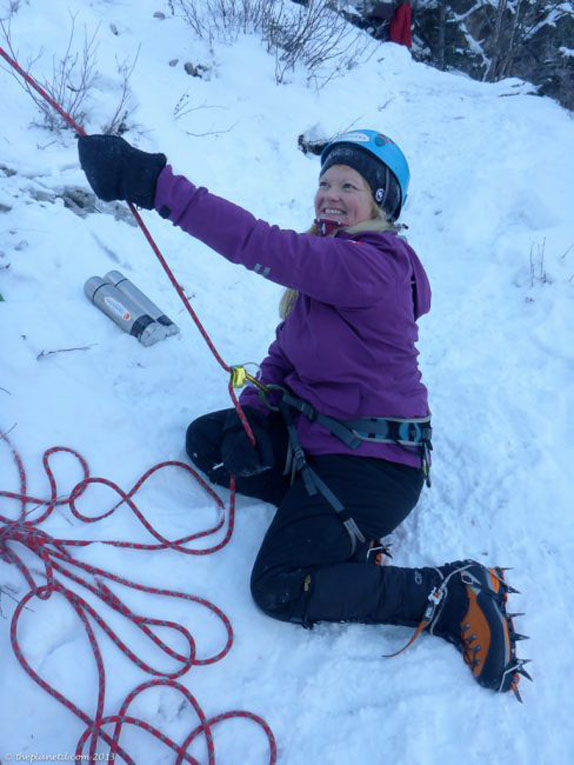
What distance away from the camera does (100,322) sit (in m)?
2.90

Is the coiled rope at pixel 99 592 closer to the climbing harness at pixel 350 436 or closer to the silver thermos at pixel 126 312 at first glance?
the climbing harness at pixel 350 436

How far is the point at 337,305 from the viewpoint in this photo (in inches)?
77.6

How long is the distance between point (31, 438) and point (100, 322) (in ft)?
2.88

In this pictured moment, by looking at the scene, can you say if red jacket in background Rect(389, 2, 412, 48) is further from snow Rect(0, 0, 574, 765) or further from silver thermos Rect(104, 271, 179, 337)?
silver thermos Rect(104, 271, 179, 337)

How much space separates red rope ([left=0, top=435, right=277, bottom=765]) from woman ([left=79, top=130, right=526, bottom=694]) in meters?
0.30

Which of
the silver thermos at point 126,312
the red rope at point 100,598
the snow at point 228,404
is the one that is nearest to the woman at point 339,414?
the snow at point 228,404

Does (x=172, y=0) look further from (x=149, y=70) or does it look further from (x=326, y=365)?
(x=326, y=365)

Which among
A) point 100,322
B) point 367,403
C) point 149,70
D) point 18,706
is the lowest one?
point 18,706

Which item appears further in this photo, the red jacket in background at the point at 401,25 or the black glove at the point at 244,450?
the red jacket in background at the point at 401,25

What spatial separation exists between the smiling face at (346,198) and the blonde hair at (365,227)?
0.03 meters

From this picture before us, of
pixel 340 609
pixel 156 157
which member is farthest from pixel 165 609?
pixel 156 157

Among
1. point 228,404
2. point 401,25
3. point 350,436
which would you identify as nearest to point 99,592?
point 350,436

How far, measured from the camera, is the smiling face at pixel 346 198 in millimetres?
2178

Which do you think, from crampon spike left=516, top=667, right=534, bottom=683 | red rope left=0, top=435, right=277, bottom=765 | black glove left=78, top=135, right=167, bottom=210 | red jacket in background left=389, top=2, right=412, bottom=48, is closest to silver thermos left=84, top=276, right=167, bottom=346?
red rope left=0, top=435, right=277, bottom=765
